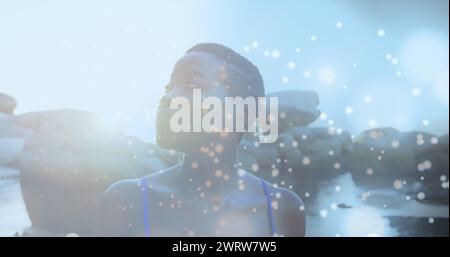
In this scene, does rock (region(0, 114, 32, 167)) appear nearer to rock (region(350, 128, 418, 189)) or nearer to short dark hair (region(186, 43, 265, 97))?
short dark hair (region(186, 43, 265, 97))

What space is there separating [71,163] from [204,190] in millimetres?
2258

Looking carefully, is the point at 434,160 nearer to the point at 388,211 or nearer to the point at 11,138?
the point at 388,211

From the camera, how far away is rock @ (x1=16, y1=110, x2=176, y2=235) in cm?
274

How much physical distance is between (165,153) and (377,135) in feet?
18.1

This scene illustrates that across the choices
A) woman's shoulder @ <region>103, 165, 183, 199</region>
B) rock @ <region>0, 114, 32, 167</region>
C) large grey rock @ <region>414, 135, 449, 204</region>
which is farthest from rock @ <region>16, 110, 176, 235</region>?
large grey rock @ <region>414, 135, 449, 204</region>

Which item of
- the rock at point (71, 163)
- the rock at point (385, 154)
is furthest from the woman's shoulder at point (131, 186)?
the rock at point (385, 154)

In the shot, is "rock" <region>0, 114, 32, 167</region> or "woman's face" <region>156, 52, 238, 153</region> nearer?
"woman's face" <region>156, 52, 238, 153</region>

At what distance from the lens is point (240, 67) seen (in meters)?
1.20

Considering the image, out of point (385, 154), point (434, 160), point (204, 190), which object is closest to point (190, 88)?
point (204, 190)

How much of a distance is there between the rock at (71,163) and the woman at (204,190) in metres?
1.53

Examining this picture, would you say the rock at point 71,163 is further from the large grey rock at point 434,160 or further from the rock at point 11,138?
the large grey rock at point 434,160
